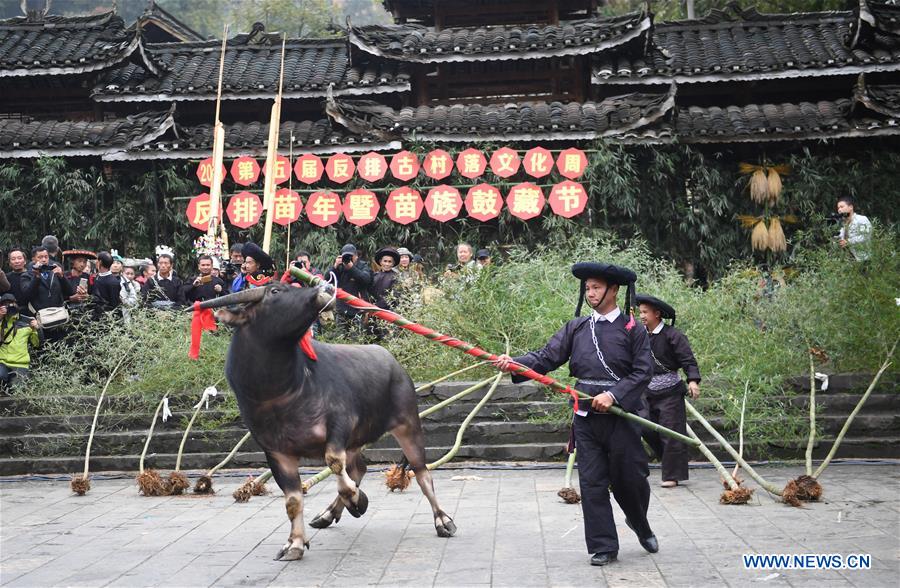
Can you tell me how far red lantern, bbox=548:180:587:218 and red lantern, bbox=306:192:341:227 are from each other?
3575 millimetres

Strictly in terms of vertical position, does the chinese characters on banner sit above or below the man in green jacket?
above

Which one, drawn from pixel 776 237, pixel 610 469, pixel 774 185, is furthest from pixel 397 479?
pixel 774 185

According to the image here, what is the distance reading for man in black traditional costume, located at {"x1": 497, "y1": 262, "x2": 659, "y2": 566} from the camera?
6.00 m

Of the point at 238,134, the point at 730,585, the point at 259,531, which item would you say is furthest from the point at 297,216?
the point at 730,585

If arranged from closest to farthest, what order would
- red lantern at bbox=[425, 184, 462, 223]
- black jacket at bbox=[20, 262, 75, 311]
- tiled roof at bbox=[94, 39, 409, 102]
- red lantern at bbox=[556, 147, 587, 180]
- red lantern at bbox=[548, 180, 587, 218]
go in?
black jacket at bbox=[20, 262, 75, 311] → red lantern at bbox=[548, 180, 587, 218] → red lantern at bbox=[556, 147, 587, 180] → red lantern at bbox=[425, 184, 462, 223] → tiled roof at bbox=[94, 39, 409, 102]

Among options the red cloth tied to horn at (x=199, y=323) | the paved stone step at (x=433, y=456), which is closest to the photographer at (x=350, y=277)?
the paved stone step at (x=433, y=456)

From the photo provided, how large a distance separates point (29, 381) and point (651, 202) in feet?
33.8

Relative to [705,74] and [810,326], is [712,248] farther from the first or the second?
[810,326]

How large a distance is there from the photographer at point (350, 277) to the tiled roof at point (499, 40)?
247 inches

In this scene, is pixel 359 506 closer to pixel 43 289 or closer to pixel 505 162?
pixel 43 289

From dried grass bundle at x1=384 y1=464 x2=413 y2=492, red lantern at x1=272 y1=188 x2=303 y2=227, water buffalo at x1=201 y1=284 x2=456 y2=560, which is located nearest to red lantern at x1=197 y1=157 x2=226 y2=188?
red lantern at x1=272 y1=188 x2=303 y2=227

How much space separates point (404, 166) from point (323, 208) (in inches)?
60.9

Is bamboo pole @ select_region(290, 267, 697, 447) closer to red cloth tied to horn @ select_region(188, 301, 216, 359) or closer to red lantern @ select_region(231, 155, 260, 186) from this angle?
red cloth tied to horn @ select_region(188, 301, 216, 359)

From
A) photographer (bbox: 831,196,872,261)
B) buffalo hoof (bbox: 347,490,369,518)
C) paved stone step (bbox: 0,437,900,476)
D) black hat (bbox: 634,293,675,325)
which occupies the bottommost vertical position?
paved stone step (bbox: 0,437,900,476)
